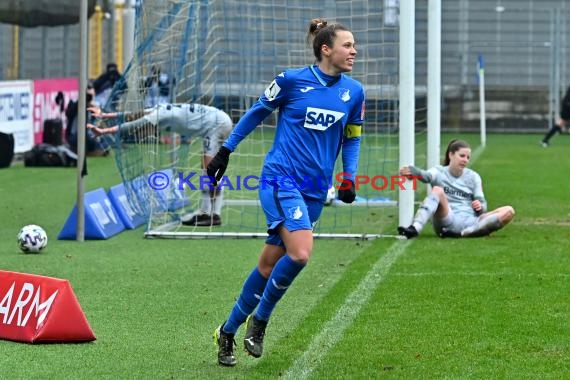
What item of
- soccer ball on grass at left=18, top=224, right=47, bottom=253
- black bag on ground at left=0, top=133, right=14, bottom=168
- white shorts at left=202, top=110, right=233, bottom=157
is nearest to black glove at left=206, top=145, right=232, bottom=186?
soccer ball on grass at left=18, top=224, right=47, bottom=253

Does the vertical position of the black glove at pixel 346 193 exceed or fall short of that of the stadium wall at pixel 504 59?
it falls short

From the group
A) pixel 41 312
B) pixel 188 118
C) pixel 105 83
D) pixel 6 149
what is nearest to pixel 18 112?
pixel 6 149

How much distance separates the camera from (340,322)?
26.5ft

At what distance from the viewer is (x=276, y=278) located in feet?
22.0

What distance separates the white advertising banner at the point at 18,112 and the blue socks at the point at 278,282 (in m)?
15.6

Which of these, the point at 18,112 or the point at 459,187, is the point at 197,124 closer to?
the point at 459,187

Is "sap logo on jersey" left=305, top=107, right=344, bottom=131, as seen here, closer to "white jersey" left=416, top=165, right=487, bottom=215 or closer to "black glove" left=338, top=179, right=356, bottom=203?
"black glove" left=338, top=179, right=356, bottom=203

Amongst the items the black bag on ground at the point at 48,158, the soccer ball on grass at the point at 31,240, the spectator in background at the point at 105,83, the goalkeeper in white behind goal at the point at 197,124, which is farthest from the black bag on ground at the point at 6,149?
the soccer ball on grass at the point at 31,240

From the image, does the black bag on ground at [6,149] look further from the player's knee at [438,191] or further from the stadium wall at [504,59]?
the stadium wall at [504,59]

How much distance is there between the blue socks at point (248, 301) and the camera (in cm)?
689

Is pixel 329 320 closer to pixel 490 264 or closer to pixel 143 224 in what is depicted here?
pixel 490 264

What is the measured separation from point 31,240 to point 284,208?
5.16m

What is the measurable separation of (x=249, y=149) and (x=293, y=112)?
11.3m

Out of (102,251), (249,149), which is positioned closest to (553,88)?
(249,149)
